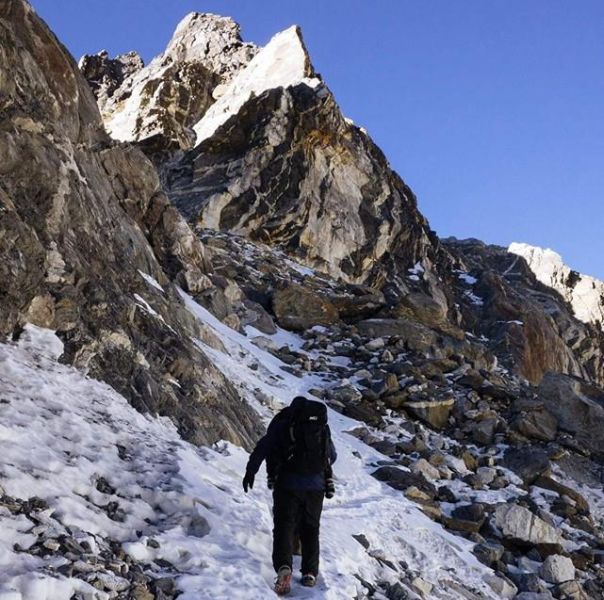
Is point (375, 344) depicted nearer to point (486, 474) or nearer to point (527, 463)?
point (527, 463)

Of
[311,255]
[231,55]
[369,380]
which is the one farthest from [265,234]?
[231,55]

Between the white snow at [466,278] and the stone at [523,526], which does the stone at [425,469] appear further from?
the white snow at [466,278]

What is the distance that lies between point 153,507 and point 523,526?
9138mm

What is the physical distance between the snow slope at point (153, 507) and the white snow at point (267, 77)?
151 feet

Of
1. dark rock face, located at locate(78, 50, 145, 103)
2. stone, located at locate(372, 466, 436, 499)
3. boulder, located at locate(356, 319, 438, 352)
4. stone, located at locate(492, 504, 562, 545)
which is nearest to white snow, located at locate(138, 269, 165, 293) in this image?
stone, located at locate(372, 466, 436, 499)

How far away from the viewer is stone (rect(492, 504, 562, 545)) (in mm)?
13117

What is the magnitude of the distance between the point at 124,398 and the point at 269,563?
407cm

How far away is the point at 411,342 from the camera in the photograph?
27.3 meters

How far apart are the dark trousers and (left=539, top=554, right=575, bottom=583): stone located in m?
7.00

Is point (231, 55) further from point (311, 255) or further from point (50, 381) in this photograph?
point (50, 381)

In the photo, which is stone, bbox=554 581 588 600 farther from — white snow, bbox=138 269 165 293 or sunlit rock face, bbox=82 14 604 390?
sunlit rock face, bbox=82 14 604 390

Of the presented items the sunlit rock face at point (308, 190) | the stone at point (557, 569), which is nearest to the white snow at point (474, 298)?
the sunlit rock face at point (308, 190)

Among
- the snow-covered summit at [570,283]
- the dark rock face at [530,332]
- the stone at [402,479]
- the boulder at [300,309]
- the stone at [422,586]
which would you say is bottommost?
the stone at [422,586]

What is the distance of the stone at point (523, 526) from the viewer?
1312 cm
